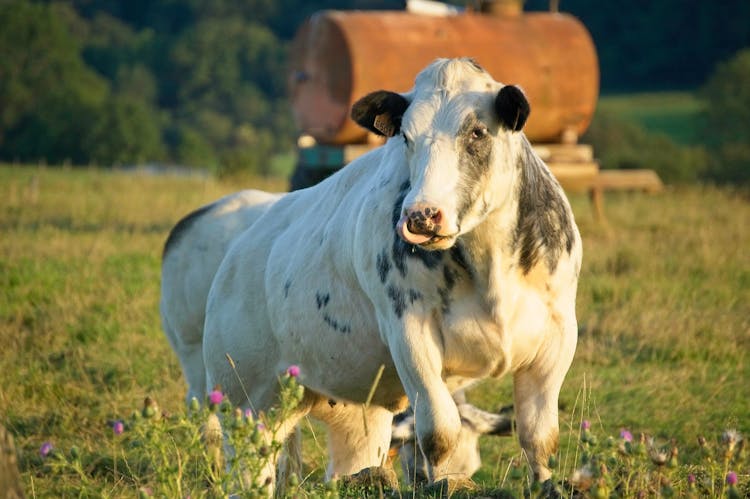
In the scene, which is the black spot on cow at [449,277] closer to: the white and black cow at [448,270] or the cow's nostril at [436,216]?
the white and black cow at [448,270]

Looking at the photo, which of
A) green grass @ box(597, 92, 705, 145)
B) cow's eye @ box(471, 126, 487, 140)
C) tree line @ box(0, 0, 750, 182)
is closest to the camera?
cow's eye @ box(471, 126, 487, 140)

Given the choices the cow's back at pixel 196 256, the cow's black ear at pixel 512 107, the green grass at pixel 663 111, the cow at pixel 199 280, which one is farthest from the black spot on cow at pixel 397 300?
the green grass at pixel 663 111

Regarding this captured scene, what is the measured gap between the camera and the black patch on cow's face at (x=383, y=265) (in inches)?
206

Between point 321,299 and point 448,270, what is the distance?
871 mm

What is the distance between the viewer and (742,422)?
7840mm

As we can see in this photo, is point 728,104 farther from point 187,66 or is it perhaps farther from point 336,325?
point 336,325

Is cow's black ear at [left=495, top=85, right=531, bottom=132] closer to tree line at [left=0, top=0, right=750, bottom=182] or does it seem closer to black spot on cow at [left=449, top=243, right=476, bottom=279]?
black spot on cow at [left=449, top=243, right=476, bottom=279]

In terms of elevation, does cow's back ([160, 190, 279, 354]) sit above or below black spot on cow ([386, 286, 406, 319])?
below

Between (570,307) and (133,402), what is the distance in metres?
3.89

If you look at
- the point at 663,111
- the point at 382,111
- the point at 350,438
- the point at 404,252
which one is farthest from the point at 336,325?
the point at 663,111

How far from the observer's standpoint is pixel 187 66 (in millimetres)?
72625

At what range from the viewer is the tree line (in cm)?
5447

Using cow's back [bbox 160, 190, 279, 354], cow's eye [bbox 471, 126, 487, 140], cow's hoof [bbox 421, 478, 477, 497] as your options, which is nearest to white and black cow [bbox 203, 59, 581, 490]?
cow's eye [bbox 471, 126, 487, 140]

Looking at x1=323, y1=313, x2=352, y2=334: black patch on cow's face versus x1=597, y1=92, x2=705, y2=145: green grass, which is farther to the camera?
x1=597, y1=92, x2=705, y2=145: green grass
